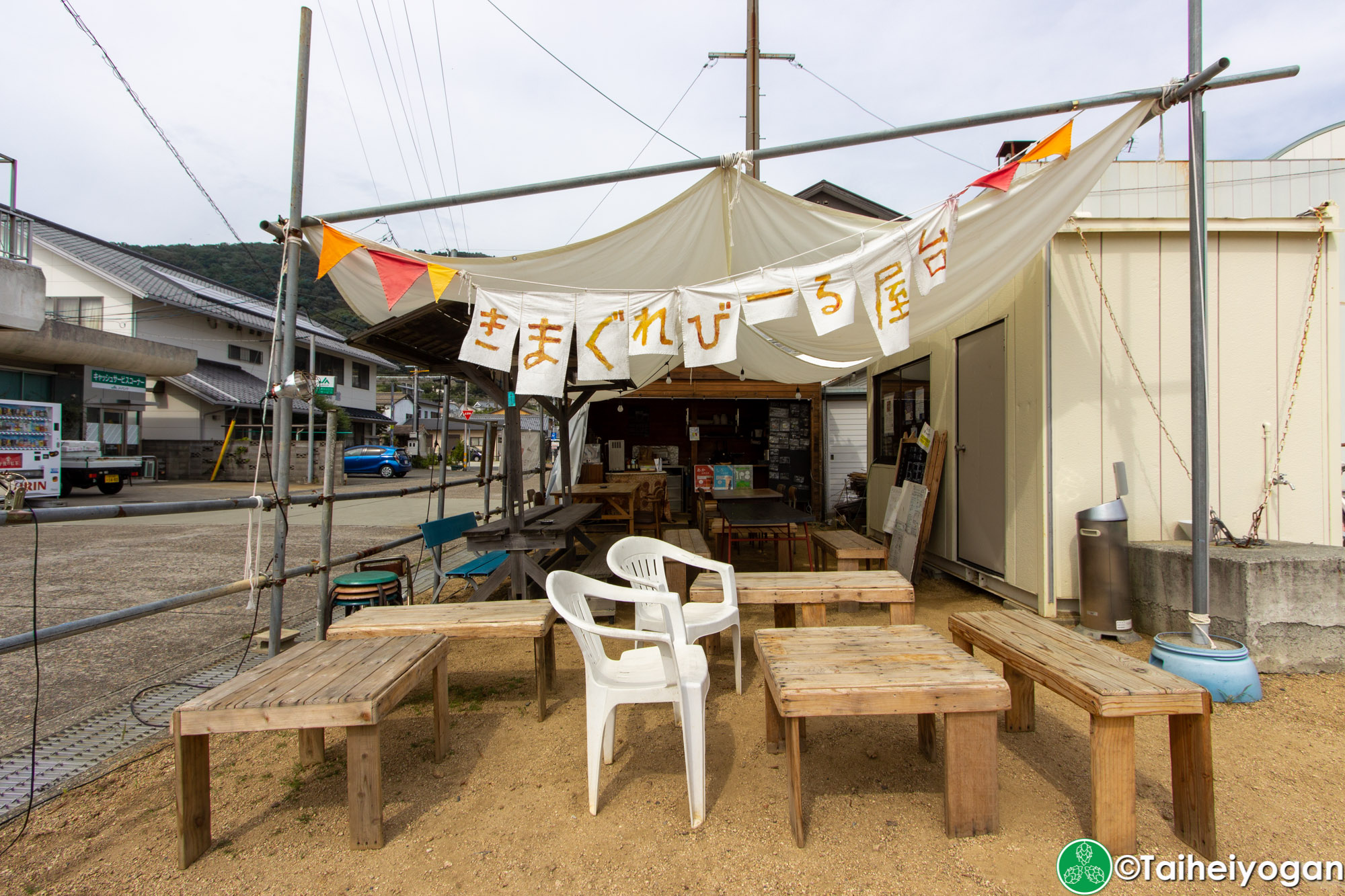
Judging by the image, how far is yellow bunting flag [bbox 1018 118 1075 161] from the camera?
329 centimetres

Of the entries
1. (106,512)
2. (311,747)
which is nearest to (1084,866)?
(311,747)

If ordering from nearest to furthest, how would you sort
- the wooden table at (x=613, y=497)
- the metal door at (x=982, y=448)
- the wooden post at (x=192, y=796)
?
the wooden post at (x=192, y=796)
the metal door at (x=982, y=448)
the wooden table at (x=613, y=497)

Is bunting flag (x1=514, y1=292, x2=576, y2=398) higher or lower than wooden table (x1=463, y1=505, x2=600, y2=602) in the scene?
higher

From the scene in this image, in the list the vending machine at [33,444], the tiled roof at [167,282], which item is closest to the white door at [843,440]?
the tiled roof at [167,282]

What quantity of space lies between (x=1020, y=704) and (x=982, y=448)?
2848mm

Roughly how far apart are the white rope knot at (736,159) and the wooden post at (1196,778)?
10.4ft

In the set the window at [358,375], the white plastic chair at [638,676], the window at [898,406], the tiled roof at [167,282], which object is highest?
the tiled roof at [167,282]

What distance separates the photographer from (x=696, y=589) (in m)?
3.60

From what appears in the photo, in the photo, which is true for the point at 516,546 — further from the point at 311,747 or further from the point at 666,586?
the point at 311,747

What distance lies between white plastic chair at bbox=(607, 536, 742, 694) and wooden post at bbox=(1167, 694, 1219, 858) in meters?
1.85

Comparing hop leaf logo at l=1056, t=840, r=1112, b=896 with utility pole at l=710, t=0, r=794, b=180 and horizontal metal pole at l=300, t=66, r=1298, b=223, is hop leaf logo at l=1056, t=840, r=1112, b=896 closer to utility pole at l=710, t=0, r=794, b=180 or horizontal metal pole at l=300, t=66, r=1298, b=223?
horizontal metal pole at l=300, t=66, r=1298, b=223

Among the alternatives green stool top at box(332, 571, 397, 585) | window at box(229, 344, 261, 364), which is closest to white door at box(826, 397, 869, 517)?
green stool top at box(332, 571, 397, 585)

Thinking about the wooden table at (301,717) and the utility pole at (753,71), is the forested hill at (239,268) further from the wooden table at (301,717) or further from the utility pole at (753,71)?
the wooden table at (301,717)

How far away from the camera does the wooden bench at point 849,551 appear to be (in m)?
5.13
